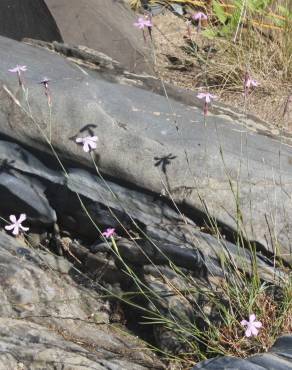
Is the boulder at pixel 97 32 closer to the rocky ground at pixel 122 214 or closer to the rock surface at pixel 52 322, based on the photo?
the rocky ground at pixel 122 214

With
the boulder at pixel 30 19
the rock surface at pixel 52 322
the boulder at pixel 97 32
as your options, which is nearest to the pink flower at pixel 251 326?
the rock surface at pixel 52 322

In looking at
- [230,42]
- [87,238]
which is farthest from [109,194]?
[230,42]

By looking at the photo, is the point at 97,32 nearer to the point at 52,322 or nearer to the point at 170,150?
the point at 170,150

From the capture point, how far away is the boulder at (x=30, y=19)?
4.86 m

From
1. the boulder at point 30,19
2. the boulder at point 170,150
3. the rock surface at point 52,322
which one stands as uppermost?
the boulder at point 30,19

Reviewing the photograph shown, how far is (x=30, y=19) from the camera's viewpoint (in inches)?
193

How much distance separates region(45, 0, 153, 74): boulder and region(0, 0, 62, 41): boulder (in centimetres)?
5

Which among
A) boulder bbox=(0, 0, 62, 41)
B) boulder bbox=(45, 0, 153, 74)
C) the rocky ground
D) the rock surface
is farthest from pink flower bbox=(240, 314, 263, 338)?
boulder bbox=(0, 0, 62, 41)

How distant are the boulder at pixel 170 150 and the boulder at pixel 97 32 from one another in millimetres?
1254

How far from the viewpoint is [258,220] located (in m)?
3.28

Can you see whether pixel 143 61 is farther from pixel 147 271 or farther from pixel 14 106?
pixel 147 271

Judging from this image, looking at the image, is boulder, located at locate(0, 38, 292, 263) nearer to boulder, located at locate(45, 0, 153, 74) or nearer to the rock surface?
the rock surface

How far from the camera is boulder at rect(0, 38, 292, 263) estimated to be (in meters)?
3.28

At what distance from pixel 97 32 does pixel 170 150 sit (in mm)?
1898
